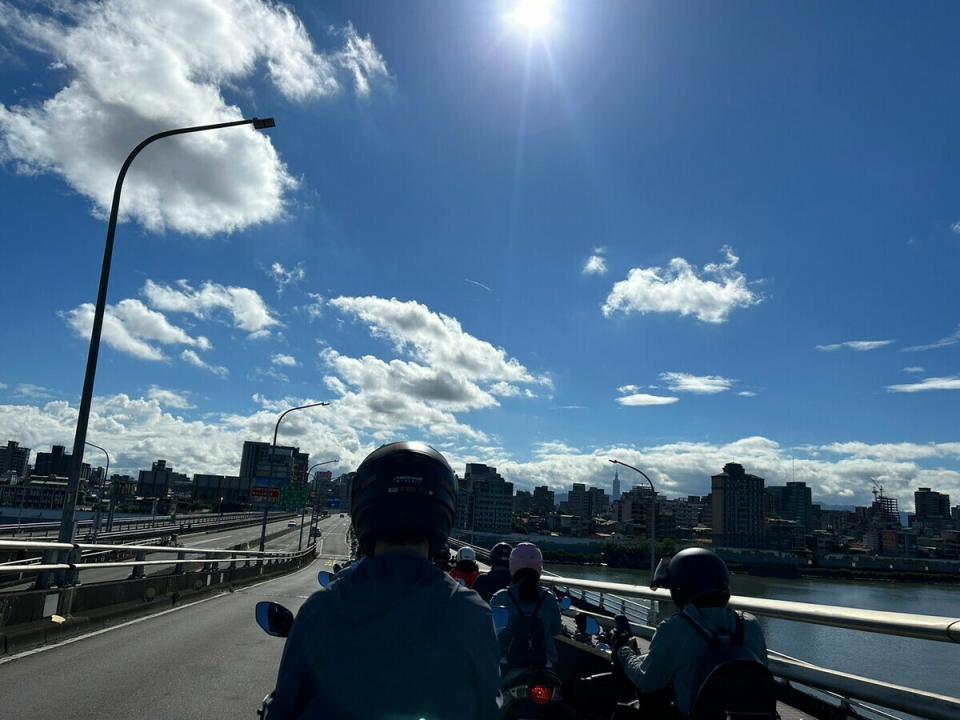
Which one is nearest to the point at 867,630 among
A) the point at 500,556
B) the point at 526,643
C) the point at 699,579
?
the point at 699,579

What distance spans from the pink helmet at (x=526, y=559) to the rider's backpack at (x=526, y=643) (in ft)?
1.27

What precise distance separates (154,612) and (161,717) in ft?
27.3

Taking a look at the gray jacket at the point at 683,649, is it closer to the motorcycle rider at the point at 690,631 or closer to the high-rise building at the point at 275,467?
the motorcycle rider at the point at 690,631

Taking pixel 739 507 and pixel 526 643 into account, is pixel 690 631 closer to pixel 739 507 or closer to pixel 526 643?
pixel 526 643

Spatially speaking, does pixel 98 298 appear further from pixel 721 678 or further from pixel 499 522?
pixel 499 522

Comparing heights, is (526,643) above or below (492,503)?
above

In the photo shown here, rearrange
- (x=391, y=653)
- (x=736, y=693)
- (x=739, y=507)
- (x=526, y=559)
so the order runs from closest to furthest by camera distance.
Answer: (x=391, y=653), (x=736, y=693), (x=526, y=559), (x=739, y=507)

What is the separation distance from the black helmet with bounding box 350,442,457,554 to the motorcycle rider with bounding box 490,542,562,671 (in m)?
2.69

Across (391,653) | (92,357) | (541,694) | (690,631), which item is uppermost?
(92,357)

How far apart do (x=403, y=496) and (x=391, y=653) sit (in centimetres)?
70

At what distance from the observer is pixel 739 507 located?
94750 mm

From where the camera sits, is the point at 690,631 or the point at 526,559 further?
the point at 526,559

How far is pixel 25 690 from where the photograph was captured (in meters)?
6.66

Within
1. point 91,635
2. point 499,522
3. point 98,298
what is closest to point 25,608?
point 91,635
